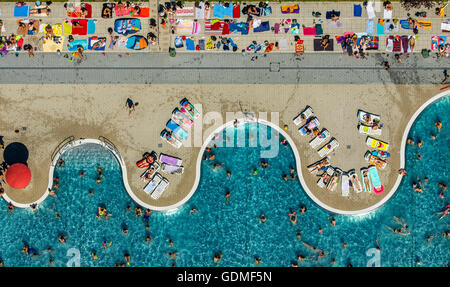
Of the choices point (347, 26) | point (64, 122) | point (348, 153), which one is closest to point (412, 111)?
point (348, 153)

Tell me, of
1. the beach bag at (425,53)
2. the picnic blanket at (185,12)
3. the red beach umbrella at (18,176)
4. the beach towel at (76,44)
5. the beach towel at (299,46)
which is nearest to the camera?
the red beach umbrella at (18,176)

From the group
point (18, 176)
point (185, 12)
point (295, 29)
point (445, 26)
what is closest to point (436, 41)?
point (445, 26)

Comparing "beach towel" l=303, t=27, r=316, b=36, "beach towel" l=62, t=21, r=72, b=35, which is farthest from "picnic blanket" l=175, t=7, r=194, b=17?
"beach towel" l=303, t=27, r=316, b=36

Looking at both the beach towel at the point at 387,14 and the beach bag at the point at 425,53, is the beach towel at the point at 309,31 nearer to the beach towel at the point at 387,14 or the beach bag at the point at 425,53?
the beach towel at the point at 387,14

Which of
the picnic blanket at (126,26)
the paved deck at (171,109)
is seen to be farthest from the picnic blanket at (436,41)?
the picnic blanket at (126,26)
